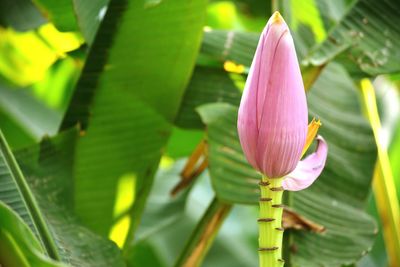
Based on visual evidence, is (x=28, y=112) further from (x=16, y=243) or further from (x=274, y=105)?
(x=274, y=105)

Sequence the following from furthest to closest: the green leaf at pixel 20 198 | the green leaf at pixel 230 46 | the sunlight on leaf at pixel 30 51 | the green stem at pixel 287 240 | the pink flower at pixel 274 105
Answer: the sunlight on leaf at pixel 30 51, the green leaf at pixel 230 46, the green stem at pixel 287 240, the green leaf at pixel 20 198, the pink flower at pixel 274 105

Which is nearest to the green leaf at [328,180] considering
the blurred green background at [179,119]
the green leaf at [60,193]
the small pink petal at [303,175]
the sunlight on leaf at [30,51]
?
the blurred green background at [179,119]

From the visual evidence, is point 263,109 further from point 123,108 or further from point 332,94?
point 332,94

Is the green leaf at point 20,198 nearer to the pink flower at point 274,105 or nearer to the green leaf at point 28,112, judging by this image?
the pink flower at point 274,105

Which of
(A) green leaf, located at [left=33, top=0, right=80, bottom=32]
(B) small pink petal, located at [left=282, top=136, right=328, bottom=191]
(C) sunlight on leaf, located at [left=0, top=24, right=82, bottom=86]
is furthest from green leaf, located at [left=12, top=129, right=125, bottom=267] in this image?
(C) sunlight on leaf, located at [left=0, top=24, right=82, bottom=86]

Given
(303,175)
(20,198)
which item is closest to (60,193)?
(20,198)

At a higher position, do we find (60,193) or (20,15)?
(20,15)
